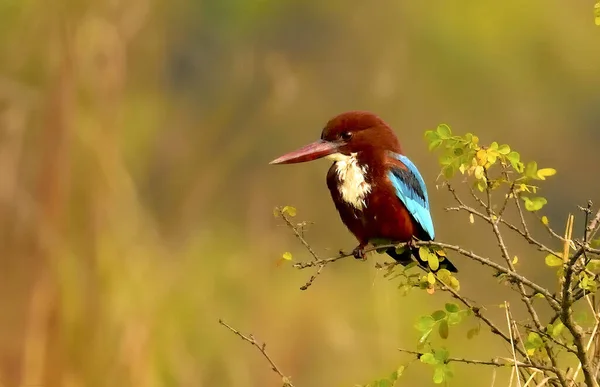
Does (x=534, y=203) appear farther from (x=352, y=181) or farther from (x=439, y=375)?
(x=352, y=181)

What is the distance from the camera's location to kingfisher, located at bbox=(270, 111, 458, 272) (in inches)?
47.6

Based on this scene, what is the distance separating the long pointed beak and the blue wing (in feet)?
0.31

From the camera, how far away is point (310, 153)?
1.21m

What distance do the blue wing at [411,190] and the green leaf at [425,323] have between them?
0.34m

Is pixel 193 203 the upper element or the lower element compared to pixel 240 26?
lower

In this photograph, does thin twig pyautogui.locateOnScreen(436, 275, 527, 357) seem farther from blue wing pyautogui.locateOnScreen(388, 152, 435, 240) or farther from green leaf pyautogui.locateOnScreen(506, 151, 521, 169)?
blue wing pyautogui.locateOnScreen(388, 152, 435, 240)

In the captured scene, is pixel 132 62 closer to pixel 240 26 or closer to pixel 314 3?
pixel 240 26

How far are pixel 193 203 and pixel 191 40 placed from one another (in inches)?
32.9

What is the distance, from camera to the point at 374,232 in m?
1.23

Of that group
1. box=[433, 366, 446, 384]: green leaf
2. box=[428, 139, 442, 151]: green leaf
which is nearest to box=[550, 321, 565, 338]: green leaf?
box=[433, 366, 446, 384]: green leaf

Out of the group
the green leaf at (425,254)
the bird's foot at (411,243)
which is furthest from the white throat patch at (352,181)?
the green leaf at (425,254)

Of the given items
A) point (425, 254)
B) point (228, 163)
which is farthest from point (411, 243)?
point (228, 163)

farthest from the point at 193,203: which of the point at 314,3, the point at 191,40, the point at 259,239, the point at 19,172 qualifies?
the point at 314,3

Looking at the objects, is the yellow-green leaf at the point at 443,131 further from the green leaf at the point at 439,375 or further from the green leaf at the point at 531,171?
the green leaf at the point at 439,375
